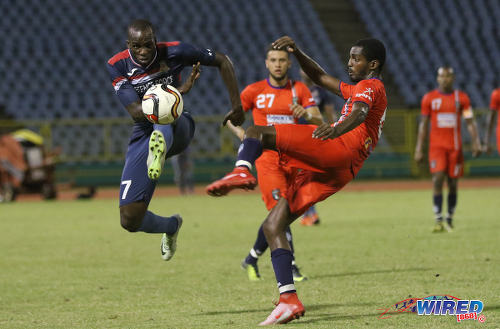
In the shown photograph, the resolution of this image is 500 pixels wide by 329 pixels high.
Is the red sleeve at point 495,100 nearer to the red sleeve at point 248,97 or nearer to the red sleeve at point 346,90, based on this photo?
the red sleeve at point 248,97

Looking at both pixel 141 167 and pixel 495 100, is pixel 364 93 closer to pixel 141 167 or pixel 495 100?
pixel 141 167

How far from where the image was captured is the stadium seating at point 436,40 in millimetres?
28578

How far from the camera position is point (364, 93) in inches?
228

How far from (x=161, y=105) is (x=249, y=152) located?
927 mm

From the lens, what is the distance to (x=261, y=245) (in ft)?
26.1

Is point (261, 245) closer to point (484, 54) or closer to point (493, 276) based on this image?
point (493, 276)

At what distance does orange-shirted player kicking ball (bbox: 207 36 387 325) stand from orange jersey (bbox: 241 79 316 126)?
2039mm

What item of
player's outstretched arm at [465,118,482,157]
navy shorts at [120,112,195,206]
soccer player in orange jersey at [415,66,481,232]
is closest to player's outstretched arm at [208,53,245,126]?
navy shorts at [120,112,195,206]

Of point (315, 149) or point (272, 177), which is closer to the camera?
point (315, 149)

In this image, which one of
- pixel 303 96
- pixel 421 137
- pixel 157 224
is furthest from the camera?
pixel 421 137

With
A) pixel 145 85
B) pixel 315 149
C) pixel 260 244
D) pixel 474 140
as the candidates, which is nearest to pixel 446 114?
pixel 474 140

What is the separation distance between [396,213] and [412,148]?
10.7 metres

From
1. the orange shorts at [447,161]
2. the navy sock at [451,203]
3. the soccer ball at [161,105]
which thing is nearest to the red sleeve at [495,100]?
the orange shorts at [447,161]

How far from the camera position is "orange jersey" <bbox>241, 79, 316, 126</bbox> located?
835 centimetres
